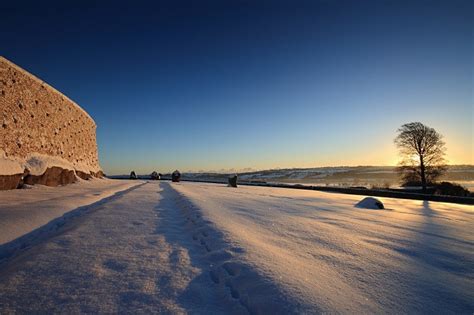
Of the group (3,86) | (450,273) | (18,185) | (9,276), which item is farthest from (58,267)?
(3,86)

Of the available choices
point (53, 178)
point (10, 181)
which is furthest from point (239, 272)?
point (53, 178)

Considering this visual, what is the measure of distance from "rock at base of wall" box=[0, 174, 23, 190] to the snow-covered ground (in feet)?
24.9

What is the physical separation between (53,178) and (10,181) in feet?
13.0

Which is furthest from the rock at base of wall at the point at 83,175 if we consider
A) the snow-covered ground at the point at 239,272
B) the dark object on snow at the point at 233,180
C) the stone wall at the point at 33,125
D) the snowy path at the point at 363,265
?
the snowy path at the point at 363,265

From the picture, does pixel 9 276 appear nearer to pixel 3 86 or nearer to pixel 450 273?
pixel 450 273

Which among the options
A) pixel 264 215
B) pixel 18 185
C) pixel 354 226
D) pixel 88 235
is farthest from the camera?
pixel 18 185

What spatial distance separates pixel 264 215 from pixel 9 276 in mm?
4549

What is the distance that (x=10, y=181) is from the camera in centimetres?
989

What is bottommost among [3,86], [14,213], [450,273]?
[450,273]

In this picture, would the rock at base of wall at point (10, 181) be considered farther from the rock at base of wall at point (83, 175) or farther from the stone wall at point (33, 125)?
the rock at base of wall at point (83, 175)

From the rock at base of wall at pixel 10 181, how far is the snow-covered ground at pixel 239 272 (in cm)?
759

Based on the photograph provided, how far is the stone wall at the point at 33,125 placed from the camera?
11.3 metres

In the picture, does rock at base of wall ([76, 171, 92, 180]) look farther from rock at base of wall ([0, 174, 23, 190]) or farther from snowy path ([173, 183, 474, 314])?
snowy path ([173, 183, 474, 314])

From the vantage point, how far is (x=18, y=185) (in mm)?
10578
